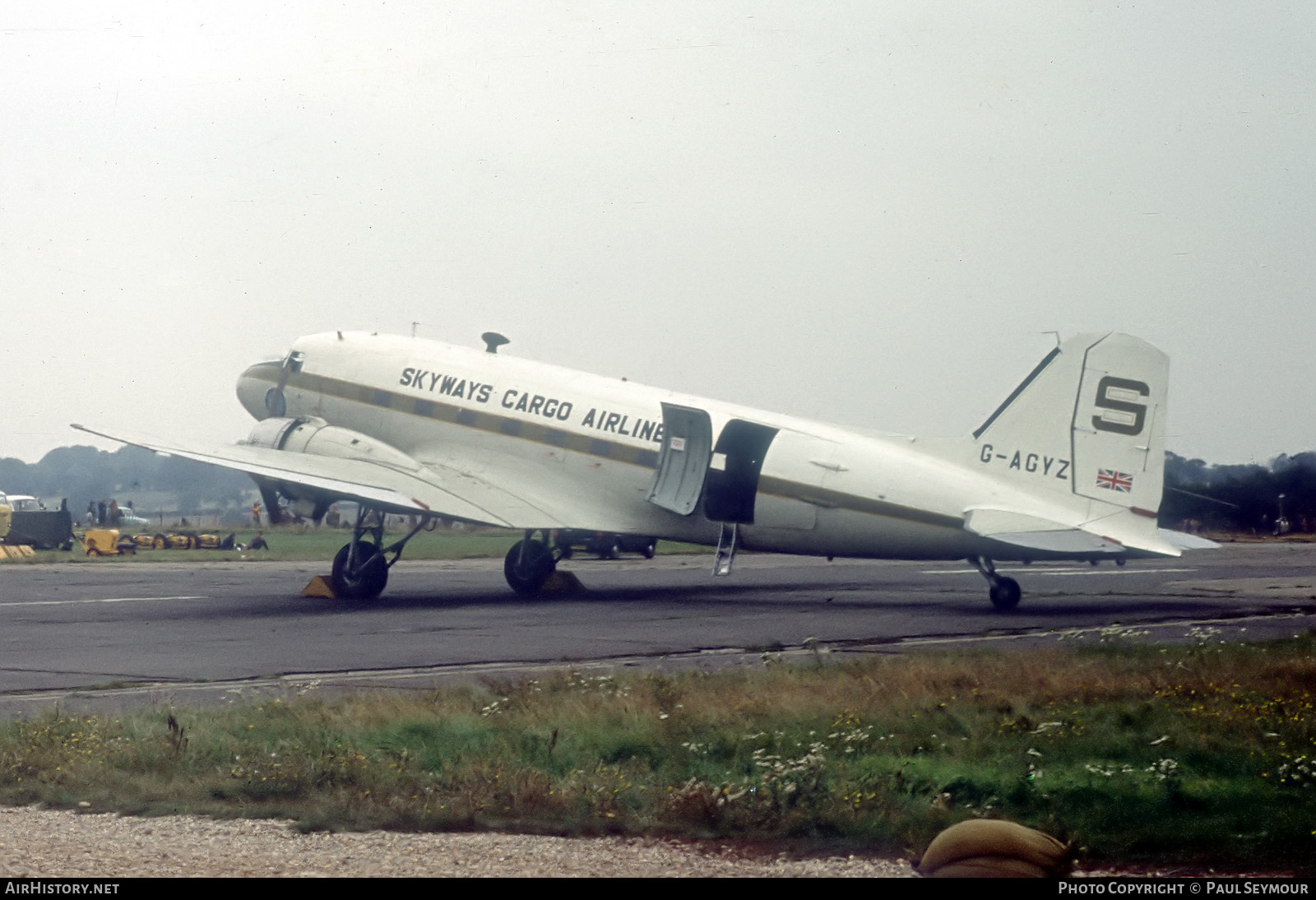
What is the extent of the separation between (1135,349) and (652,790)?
1448 cm

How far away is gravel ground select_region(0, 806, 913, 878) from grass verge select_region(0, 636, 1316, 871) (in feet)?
1.15

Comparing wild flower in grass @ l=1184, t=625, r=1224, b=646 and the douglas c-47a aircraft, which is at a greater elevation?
the douglas c-47a aircraft

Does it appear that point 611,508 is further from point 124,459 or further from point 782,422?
point 124,459

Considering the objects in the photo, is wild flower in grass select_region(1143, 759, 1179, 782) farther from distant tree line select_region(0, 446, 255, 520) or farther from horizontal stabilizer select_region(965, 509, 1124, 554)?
distant tree line select_region(0, 446, 255, 520)

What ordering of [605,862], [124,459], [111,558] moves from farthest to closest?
1. [124,459]
2. [111,558]
3. [605,862]

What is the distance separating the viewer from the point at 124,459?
126m

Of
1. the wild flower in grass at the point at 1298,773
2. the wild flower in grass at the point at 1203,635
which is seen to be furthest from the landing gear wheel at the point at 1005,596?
the wild flower in grass at the point at 1298,773

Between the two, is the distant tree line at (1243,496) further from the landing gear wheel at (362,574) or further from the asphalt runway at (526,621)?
the landing gear wheel at (362,574)

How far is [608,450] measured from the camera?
83.2ft

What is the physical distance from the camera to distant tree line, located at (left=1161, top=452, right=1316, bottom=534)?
96.9 feet

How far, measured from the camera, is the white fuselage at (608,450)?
22.0 metres


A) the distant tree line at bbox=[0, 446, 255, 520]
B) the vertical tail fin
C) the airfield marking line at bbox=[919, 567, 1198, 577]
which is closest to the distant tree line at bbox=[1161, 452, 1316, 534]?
the airfield marking line at bbox=[919, 567, 1198, 577]

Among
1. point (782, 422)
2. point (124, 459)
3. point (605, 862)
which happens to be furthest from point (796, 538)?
point (124, 459)
